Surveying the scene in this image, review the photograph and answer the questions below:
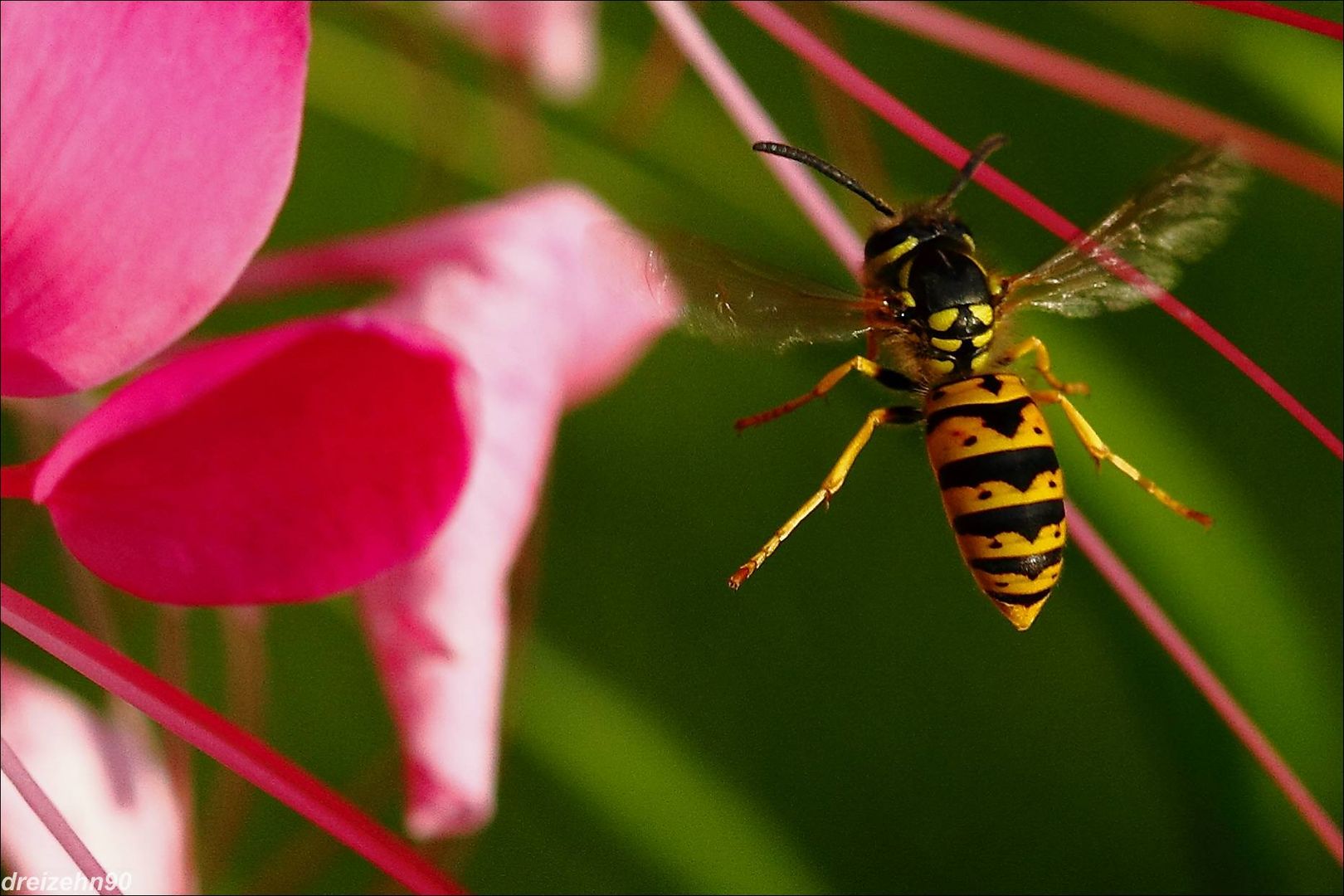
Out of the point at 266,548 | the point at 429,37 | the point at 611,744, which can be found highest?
the point at 429,37

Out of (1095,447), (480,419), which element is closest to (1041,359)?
(1095,447)

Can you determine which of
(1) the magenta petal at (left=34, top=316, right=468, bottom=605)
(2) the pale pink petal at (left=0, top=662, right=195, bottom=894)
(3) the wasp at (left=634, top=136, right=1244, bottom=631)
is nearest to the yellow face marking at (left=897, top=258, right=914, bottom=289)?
(3) the wasp at (left=634, top=136, right=1244, bottom=631)

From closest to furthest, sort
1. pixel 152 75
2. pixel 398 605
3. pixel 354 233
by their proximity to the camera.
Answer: pixel 152 75 < pixel 398 605 < pixel 354 233

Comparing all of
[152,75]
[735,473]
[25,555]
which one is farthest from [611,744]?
[152,75]

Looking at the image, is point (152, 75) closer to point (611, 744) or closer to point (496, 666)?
point (496, 666)

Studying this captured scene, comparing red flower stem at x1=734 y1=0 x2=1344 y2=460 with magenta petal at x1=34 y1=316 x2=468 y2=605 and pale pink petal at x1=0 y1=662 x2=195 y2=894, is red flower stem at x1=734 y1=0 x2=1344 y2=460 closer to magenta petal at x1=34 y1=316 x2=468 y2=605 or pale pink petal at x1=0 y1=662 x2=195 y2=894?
magenta petal at x1=34 y1=316 x2=468 y2=605

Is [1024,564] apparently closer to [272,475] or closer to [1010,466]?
[1010,466]

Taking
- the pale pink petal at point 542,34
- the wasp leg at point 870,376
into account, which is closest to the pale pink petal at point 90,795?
the wasp leg at point 870,376

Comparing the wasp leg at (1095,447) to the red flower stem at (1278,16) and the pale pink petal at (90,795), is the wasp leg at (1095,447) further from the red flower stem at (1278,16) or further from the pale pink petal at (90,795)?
the pale pink petal at (90,795)
